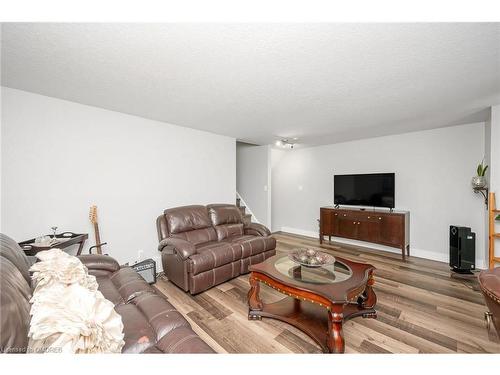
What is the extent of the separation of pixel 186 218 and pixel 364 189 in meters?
3.67

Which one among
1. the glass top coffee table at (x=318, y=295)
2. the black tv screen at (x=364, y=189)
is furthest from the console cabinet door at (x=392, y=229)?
the glass top coffee table at (x=318, y=295)

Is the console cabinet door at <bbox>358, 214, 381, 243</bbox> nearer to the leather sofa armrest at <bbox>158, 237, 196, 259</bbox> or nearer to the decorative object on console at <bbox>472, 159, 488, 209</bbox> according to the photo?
the decorative object on console at <bbox>472, 159, 488, 209</bbox>

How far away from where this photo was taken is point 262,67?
1.64 meters

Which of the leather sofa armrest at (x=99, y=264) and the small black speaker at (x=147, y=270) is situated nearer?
the leather sofa armrest at (x=99, y=264)

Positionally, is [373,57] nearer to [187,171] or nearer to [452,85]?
[452,85]

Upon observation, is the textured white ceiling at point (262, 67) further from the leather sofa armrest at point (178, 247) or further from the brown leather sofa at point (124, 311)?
the leather sofa armrest at point (178, 247)

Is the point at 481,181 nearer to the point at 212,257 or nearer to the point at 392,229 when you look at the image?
the point at 392,229

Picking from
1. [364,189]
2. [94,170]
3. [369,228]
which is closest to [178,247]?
[94,170]

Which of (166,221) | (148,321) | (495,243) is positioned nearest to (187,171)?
(166,221)

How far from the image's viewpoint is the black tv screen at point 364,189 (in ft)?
12.8

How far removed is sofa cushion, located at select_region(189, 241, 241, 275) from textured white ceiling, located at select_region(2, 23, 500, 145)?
6.19 ft

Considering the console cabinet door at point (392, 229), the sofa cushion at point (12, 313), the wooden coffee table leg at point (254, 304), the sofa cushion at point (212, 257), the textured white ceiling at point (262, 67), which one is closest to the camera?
the sofa cushion at point (12, 313)

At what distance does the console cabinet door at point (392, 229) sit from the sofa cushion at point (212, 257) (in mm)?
2842

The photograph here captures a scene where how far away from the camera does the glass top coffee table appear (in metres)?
1.48
